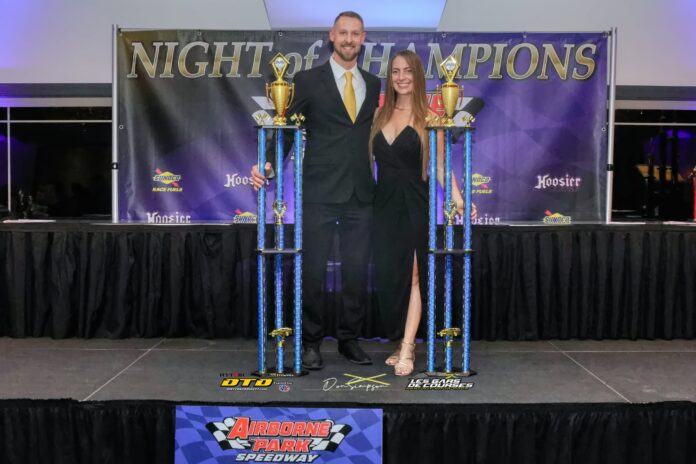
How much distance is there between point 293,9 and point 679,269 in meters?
2.65

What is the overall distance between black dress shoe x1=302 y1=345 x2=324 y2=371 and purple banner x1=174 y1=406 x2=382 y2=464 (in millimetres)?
652

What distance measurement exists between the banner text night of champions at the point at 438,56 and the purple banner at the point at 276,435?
2451 mm

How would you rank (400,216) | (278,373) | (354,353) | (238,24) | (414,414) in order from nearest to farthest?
(414,414) < (278,373) < (400,216) < (354,353) < (238,24)

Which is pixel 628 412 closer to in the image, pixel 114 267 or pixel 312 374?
pixel 312 374

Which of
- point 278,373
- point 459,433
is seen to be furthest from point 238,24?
point 459,433

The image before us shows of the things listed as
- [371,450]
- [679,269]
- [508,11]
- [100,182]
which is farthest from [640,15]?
[100,182]

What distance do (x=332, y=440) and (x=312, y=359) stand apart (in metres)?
0.74

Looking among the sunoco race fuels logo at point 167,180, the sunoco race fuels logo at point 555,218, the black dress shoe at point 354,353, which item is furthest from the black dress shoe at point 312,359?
the sunoco race fuels logo at point 555,218

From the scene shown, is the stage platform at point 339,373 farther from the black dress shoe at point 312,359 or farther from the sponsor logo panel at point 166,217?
the sponsor logo panel at point 166,217

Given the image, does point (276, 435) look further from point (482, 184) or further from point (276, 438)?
point (482, 184)

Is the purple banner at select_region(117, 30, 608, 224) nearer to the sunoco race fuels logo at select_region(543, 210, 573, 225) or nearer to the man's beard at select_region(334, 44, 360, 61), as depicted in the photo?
the sunoco race fuels logo at select_region(543, 210, 573, 225)

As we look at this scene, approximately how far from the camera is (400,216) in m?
2.92

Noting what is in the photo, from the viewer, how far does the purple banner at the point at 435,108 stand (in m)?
4.13

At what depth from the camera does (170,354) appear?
3.30m
